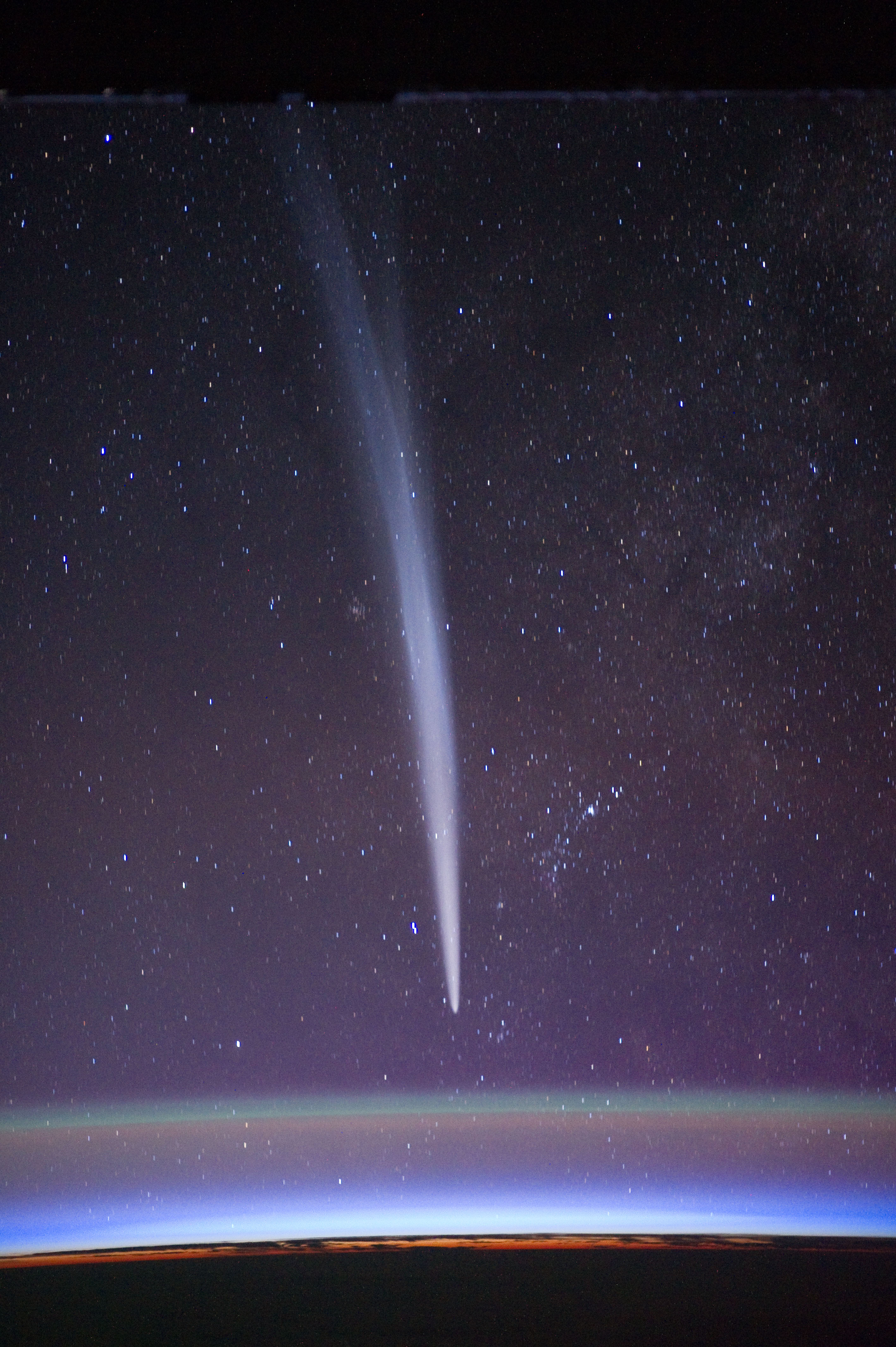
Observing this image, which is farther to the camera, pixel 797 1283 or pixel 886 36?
pixel 797 1283

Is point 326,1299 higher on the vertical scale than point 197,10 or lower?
lower

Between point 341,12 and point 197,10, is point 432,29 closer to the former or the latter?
point 341,12

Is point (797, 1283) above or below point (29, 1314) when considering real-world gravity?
below

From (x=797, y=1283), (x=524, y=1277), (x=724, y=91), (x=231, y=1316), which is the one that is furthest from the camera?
(x=524, y=1277)

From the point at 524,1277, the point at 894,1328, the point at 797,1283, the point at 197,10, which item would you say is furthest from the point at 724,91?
the point at 524,1277

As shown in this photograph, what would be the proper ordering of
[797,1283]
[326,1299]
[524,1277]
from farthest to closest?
1. [524,1277]
2. [797,1283]
3. [326,1299]

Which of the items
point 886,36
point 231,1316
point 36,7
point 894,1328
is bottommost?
point 894,1328

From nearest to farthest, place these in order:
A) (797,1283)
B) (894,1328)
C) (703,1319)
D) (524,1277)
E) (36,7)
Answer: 1. (36,7)
2. (894,1328)
3. (703,1319)
4. (797,1283)
5. (524,1277)

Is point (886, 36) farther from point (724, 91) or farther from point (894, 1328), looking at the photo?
point (894, 1328)

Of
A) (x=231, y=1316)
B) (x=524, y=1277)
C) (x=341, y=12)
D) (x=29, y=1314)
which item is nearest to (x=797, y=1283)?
(x=524, y=1277)
